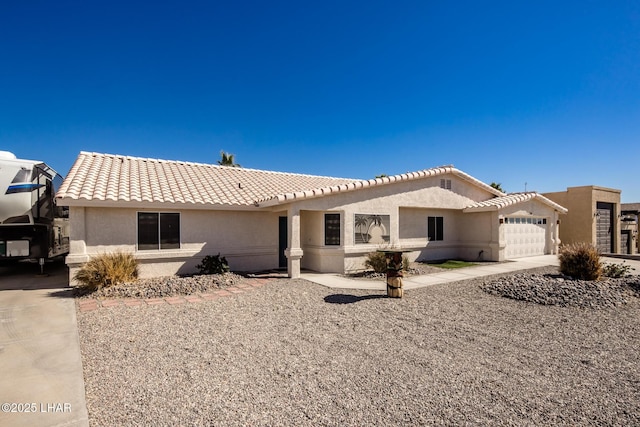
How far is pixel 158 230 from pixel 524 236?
1834 cm

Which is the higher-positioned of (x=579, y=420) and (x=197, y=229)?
(x=197, y=229)

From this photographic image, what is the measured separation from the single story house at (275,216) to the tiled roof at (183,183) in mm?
42

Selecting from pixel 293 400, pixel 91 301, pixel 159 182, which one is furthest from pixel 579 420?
pixel 159 182

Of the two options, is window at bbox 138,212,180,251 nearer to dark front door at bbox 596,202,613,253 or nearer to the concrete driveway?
the concrete driveway

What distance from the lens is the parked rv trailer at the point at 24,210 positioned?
1188cm

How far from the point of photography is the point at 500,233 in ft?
55.5

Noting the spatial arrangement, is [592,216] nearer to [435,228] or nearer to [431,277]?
[435,228]

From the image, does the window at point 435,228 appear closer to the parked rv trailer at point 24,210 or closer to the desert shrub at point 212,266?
the desert shrub at point 212,266

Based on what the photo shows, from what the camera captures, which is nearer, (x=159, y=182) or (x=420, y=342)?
(x=420, y=342)

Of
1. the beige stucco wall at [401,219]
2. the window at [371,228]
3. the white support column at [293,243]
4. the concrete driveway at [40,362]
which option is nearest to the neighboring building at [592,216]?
the beige stucco wall at [401,219]

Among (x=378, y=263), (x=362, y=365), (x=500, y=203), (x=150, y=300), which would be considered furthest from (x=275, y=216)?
(x=500, y=203)

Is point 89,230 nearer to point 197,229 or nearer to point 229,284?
point 197,229

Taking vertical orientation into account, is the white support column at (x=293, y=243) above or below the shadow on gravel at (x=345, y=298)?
above

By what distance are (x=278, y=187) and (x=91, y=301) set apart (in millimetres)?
9388
